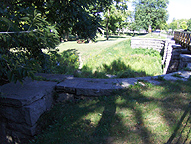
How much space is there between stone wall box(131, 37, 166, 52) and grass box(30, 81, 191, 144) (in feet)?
37.8

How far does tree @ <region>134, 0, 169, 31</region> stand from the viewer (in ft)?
127

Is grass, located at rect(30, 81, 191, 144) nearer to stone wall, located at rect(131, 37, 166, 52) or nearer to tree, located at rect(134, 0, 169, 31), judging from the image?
stone wall, located at rect(131, 37, 166, 52)

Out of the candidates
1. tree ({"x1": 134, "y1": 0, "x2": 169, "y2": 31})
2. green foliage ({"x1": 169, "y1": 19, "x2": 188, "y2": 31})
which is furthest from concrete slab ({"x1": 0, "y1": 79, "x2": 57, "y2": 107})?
green foliage ({"x1": 169, "y1": 19, "x2": 188, "y2": 31})

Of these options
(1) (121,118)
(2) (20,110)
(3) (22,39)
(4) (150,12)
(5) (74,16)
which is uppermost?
(4) (150,12)

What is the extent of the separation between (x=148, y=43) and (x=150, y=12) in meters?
29.1

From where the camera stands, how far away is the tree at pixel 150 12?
38.7 metres

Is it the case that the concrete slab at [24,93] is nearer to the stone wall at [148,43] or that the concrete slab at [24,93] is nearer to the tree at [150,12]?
the stone wall at [148,43]

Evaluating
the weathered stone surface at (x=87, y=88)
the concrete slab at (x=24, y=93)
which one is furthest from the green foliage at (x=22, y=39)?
the weathered stone surface at (x=87, y=88)

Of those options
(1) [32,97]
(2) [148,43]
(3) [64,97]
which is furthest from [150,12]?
(1) [32,97]

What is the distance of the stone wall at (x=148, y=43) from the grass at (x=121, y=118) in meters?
11.5

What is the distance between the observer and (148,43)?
48.5ft

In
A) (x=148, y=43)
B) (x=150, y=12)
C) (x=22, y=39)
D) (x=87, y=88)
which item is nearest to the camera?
(x=22, y=39)

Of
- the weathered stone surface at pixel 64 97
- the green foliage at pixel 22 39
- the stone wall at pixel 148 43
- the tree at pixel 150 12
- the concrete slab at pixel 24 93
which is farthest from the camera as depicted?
the tree at pixel 150 12

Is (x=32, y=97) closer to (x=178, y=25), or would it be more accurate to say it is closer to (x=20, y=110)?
(x=20, y=110)
